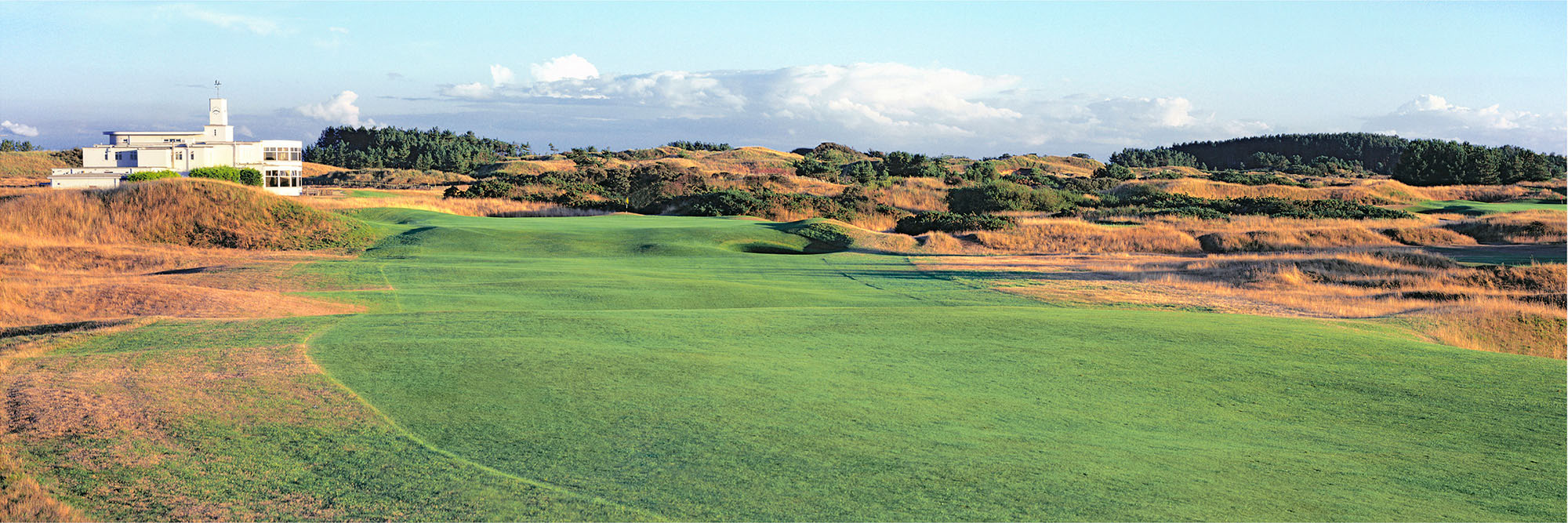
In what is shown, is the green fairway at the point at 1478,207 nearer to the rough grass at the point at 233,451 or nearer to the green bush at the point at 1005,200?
the green bush at the point at 1005,200

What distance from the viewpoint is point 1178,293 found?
60.6 feet

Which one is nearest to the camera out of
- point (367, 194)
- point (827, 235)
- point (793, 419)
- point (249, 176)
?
point (793, 419)

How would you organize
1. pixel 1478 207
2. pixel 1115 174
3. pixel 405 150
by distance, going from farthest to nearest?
pixel 405 150
pixel 1115 174
pixel 1478 207

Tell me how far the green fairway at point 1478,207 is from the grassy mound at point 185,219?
41.6m

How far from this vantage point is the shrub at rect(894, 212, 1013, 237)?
33.6 m

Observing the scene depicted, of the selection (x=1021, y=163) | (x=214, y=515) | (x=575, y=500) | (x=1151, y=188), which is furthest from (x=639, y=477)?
(x=1021, y=163)

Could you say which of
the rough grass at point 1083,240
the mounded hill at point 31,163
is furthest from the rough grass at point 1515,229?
the mounded hill at point 31,163

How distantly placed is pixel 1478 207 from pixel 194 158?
226 feet

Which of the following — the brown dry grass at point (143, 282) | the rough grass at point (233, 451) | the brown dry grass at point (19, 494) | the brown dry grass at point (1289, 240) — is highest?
the brown dry grass at point (1289, 240)

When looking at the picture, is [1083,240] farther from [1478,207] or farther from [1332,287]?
[1478,207]

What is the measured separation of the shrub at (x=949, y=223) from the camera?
33.6 metres

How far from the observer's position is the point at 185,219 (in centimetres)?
2742

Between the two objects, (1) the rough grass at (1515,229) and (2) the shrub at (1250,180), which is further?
(2) the shrub at (1250,180)

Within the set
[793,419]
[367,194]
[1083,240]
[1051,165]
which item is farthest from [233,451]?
[1051,165]
